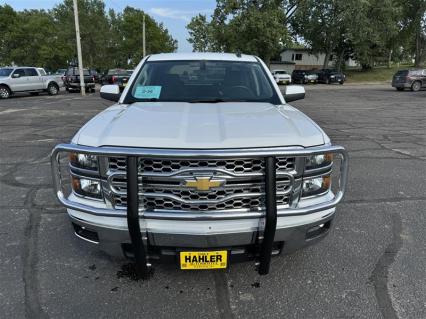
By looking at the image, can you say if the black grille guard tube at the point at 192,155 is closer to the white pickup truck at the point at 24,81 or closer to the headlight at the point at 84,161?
the headlight at the point at 84,161

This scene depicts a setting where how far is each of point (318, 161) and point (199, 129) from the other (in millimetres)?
881

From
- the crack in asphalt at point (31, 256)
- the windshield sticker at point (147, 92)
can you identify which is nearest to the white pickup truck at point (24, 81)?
the crack in asphalt at point (31, 256)

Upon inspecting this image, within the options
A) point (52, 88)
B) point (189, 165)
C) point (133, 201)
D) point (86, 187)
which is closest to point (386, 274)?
point (189, 165)

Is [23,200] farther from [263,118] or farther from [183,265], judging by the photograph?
[263,118]

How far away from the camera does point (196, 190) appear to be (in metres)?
2.38

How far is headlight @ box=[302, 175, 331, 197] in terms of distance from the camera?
8.60 feet

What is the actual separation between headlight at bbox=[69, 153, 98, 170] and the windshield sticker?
1396mm

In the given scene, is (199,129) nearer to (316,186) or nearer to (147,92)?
(316,186)

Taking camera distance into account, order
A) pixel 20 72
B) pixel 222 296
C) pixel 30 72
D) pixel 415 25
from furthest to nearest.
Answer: pixel 415 25
pixel 30 72
pixel 20 72
pixel 222 296

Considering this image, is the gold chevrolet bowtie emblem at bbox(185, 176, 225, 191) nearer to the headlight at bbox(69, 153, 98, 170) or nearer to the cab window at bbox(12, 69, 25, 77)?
the headlight at bbox(69, 153, 98, 170)

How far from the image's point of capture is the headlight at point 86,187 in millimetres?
2565

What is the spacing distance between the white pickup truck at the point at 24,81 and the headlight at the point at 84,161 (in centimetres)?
2133

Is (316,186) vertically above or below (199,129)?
below

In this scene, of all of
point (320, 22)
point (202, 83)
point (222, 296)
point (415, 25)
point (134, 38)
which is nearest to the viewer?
point (222, 296)
